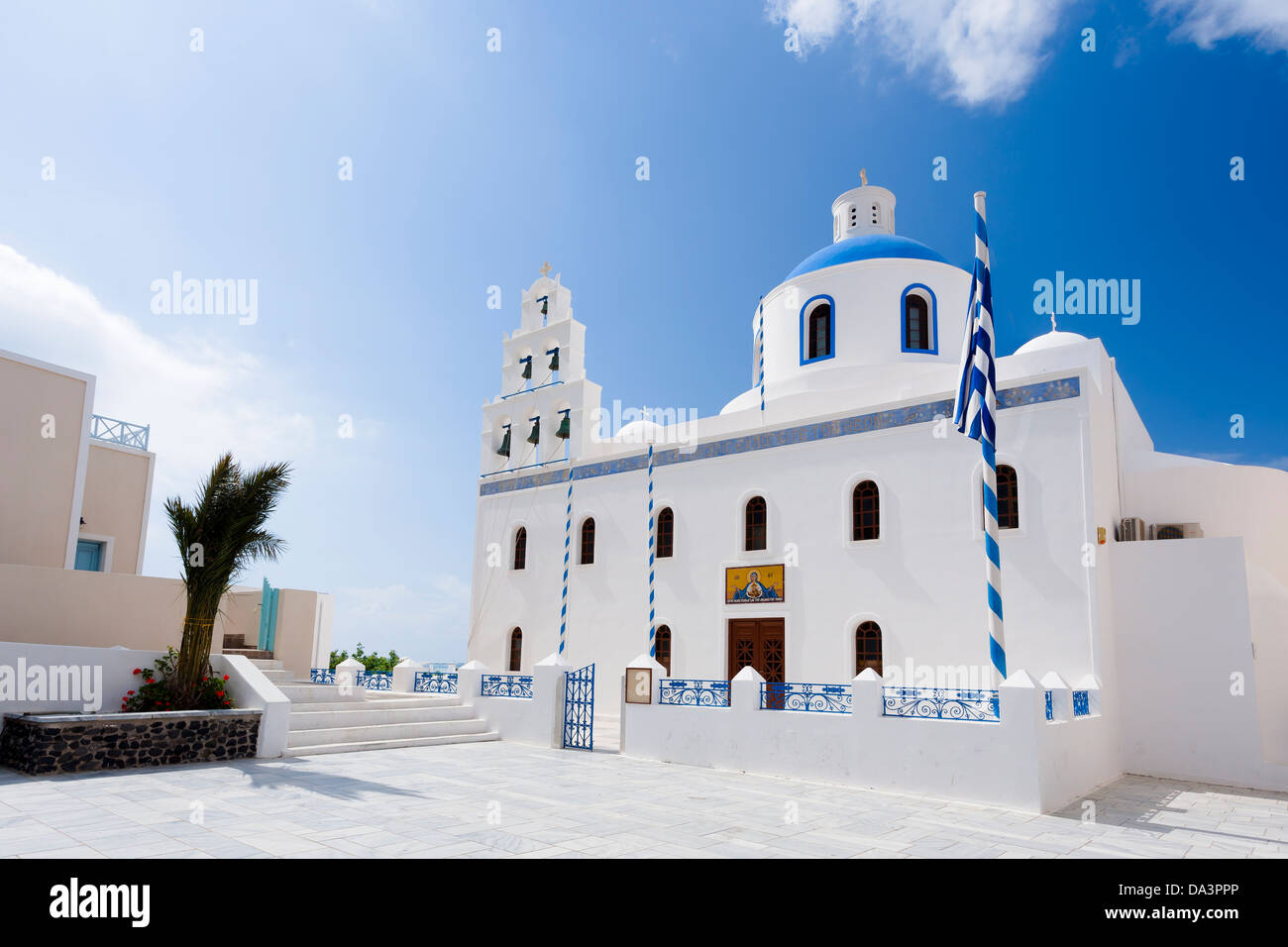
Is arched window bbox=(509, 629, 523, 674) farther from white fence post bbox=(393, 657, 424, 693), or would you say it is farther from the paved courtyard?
the paved courtyard

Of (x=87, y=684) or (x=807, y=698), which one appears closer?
(x=87, y=684)

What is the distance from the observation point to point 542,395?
18.0 m

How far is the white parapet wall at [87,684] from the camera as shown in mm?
8836

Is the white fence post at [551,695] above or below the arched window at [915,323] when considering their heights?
below

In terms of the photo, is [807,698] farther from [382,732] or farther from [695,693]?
[382,732]

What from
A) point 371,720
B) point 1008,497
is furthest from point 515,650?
point 1008,497

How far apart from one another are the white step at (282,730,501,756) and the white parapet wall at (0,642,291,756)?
0.39 metres

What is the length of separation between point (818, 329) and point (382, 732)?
1132 centimetres

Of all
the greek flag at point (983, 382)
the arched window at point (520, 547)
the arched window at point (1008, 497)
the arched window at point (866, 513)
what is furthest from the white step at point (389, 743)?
the arched window at point (1008, 497)

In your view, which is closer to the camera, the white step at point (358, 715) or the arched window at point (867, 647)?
the white step at point (358, 715)

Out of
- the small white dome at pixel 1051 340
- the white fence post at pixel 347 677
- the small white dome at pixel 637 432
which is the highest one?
the small white dome at pixel 1051 340

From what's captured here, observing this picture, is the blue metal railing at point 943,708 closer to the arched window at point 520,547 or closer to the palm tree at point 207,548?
the palm tree at point 207,548

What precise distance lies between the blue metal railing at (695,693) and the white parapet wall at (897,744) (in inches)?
3.9
